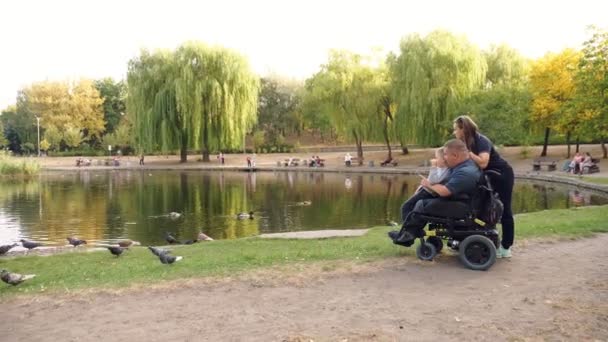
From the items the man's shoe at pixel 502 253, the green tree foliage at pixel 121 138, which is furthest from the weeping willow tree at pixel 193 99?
the man's shoe at pixel 502 253

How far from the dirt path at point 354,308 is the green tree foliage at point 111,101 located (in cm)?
7521

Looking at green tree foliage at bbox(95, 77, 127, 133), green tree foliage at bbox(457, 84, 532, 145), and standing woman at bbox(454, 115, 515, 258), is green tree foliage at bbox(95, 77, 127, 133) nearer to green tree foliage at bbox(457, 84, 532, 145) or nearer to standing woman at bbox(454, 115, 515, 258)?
green tree foliage at bbox(457, 84, 532, 145)

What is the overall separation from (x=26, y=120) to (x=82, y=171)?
3777 centimetres

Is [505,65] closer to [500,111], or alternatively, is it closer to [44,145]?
[500,111]

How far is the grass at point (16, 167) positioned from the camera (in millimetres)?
37406

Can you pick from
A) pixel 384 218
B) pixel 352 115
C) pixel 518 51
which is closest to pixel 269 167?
pixel 352 115

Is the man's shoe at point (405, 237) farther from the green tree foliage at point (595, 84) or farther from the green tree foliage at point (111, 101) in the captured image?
the green tree foliage at point (111, 101)

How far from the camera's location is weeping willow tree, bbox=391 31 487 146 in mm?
38250

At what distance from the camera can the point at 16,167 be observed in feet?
124

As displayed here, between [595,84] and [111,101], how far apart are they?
71.9 meters

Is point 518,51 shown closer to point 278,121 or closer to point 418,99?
point 418,99

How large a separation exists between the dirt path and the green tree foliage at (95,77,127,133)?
75208 millimetres

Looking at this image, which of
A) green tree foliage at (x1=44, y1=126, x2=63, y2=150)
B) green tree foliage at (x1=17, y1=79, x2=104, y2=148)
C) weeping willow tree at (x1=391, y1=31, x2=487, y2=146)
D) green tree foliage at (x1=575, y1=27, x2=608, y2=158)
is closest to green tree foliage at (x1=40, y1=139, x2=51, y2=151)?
green tree foliage at (x1=44, y1=126, x2=63, y2=150)

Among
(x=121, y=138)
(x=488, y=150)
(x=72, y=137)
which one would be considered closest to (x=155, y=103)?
(x=121, y=138)
